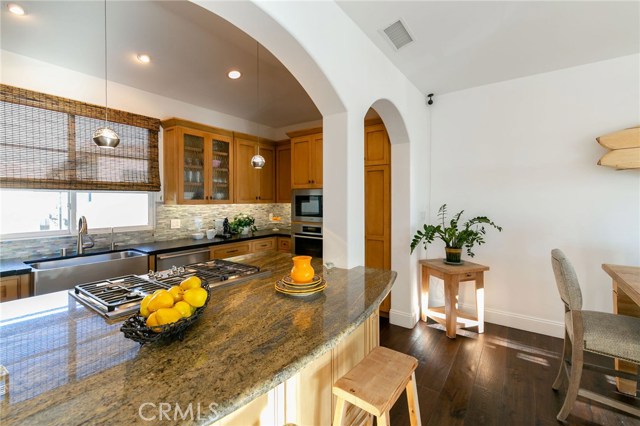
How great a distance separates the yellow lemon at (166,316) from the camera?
91cm

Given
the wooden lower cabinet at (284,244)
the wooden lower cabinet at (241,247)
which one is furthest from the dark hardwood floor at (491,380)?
the wooden lower cabinet at (241,247)

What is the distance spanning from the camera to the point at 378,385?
3.83 feet

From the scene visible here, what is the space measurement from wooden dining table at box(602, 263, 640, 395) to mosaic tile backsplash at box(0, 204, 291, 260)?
411cm

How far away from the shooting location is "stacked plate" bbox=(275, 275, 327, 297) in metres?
1.38

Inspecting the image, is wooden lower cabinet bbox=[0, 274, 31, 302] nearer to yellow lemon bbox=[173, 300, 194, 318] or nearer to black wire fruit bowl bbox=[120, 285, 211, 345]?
black wire fruit bowl bbox=[120, 285, 211, 345]

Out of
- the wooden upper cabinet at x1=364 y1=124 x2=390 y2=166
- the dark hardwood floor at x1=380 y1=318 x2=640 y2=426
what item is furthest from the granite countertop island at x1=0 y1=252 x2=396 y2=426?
the wooden upper cabinet at x1=364 y1=124 x2=390 y2=166

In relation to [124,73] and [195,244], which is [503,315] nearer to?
[195,244]

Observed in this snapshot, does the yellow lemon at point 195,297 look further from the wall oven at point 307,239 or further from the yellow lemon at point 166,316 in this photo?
the wall oven at point 307,239

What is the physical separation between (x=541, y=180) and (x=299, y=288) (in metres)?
2.98

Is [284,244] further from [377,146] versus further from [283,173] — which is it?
[377,146]

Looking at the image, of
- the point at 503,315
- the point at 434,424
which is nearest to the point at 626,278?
the point at 503,315

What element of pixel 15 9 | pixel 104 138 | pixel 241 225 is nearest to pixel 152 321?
pixel 104 138

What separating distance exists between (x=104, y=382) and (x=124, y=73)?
3.28m

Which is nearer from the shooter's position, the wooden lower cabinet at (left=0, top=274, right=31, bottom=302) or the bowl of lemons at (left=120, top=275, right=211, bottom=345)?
the bowl of lemons at (left=120, top=275, right=211, bottom=345)
